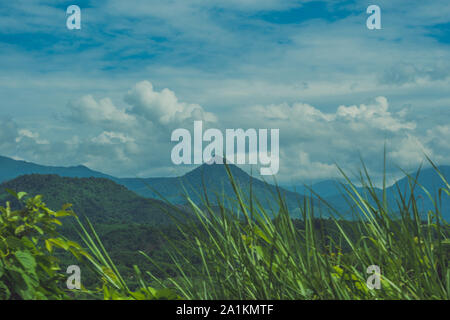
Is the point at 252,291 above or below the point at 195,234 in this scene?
below

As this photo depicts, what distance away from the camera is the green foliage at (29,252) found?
2.63 metres

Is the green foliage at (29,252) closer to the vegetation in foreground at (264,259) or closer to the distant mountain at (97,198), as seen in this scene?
the vegetation in foreground at (264,259)

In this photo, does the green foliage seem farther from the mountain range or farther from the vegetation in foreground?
the mountain range

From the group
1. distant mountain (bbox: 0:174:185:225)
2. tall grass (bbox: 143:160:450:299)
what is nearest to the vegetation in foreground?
tall grass (bbox: 143:160:450:299)

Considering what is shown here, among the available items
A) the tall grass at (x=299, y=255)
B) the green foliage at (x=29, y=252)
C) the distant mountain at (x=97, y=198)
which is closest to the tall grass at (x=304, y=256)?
the tall grass at (x=299, y=255)

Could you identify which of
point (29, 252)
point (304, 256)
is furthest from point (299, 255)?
point (29, 252)

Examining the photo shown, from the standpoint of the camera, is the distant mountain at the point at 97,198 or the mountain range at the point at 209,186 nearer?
the mountain range at the point at 209,186

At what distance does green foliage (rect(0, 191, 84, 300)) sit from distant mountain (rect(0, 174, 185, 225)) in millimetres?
62180

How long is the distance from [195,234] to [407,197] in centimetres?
131

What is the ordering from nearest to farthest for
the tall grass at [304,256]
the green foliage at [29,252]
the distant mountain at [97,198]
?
the tall grass at [304,256] < the green foliage at [29,252] < the distant mountain at [97,198]
